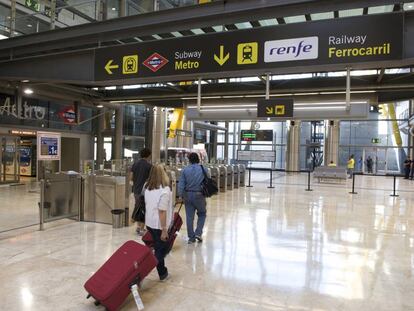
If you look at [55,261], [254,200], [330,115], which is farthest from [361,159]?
[55,261]

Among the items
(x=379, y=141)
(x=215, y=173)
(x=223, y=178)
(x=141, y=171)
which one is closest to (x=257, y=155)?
(x=223, y=178)

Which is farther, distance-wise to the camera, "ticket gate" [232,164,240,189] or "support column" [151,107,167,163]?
"support column" [151,107,167,163]

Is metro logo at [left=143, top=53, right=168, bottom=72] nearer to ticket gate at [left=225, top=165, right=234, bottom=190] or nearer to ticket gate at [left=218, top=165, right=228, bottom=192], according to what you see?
ticket gate at [left=218, top=165, right=228, bottom=192]

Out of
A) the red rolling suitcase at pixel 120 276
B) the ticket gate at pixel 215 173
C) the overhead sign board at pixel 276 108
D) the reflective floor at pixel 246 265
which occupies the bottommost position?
the reflective floor at pixel 246 265

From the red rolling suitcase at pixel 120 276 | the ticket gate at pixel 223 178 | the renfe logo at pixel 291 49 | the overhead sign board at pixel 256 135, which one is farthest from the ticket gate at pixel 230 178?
the red rolling suitcase at pixel 120 276

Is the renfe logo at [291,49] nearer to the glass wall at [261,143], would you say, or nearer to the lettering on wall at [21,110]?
the lettering on wall at [21,110]

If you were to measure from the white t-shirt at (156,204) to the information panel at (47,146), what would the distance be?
6151mm

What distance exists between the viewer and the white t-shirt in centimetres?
378

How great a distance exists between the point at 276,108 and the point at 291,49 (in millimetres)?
1171

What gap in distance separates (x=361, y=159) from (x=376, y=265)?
2549 centimetres

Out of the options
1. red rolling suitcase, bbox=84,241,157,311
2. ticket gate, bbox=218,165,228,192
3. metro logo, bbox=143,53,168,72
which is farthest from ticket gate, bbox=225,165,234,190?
red rolling suitcase, bbox=84,241,157,311

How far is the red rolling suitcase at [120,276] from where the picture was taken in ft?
10.4

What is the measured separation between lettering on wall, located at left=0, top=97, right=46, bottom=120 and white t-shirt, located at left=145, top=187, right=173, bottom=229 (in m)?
10.3

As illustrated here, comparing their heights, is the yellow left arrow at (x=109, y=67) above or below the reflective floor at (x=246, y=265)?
above
